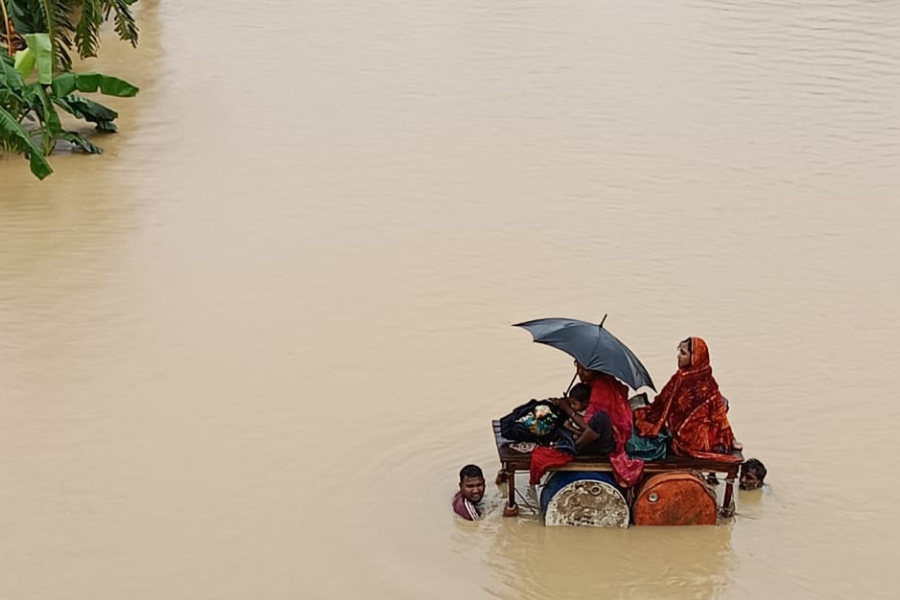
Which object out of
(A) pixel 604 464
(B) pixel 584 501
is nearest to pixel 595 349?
(A) pixel 604 464

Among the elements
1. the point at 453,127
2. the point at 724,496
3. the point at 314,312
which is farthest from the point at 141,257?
the point at 724,496

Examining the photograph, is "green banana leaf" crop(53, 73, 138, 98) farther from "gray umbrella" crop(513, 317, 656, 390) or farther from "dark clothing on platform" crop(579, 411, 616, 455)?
"dark clothing on platform" crop(579, 411, 616, 455)

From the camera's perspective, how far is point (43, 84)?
39.7 feet

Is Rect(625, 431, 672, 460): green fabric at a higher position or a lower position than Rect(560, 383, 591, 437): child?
lower

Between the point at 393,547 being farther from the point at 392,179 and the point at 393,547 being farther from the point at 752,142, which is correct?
the point at 752,142

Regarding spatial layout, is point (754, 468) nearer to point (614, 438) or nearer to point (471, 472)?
point (614, 438)

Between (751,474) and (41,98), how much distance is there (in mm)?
7658

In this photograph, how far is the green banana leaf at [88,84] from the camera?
40.1 feet

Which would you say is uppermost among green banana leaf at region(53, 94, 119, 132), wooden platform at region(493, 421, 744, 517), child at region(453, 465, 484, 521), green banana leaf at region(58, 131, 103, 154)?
green banana leaf at region(53, 94, 119, 132)

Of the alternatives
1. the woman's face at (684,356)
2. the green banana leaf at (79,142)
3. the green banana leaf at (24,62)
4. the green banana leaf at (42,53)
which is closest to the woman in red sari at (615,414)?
the woman's face at (684,356)

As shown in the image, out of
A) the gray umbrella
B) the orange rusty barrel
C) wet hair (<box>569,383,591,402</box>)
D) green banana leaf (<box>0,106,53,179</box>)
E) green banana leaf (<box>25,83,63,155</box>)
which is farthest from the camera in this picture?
green banana leaf (<box>25,83,63,155</box>)

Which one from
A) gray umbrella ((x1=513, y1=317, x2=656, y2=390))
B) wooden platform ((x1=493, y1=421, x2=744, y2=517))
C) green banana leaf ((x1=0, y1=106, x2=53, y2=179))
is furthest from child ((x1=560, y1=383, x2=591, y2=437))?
green banana leaf ((x1=0, y1=106, x2=53, y2=179))

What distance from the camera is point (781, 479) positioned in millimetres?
7523

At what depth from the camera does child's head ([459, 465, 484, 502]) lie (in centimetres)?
704
